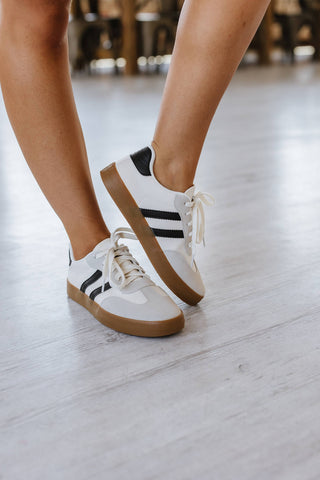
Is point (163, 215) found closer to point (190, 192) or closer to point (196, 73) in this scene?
point (190, 192)

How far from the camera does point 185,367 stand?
0.57 meters

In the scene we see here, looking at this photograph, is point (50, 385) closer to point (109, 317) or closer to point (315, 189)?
point (109, 317)

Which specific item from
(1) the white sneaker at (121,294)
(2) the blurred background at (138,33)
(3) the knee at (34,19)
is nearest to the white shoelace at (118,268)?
(1) the white sneaker at (121,294)

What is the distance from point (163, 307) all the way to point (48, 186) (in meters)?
0.19

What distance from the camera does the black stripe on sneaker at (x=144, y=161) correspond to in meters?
0.67

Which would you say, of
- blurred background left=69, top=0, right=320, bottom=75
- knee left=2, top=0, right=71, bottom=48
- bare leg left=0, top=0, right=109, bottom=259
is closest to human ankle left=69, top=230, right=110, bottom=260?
bare leg left=0, top=0, right=109, bottom=259

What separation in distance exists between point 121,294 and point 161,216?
0.09 m

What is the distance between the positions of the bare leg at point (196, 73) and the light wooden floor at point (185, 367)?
0.17 meters

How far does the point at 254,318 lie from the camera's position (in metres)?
0.67

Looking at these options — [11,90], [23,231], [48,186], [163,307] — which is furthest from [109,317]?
[23,231]

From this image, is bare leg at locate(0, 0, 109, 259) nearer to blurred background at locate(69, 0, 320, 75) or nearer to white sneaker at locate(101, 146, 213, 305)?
white sneaker at locate(101, 146, 213, 305)

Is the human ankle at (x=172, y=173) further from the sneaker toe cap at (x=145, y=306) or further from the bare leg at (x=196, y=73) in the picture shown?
the sneaker toe cap at (x=145, y=306)

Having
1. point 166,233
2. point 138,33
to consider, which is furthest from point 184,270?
point 138,33

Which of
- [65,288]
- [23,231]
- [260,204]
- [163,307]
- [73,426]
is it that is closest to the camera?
[73,426]
